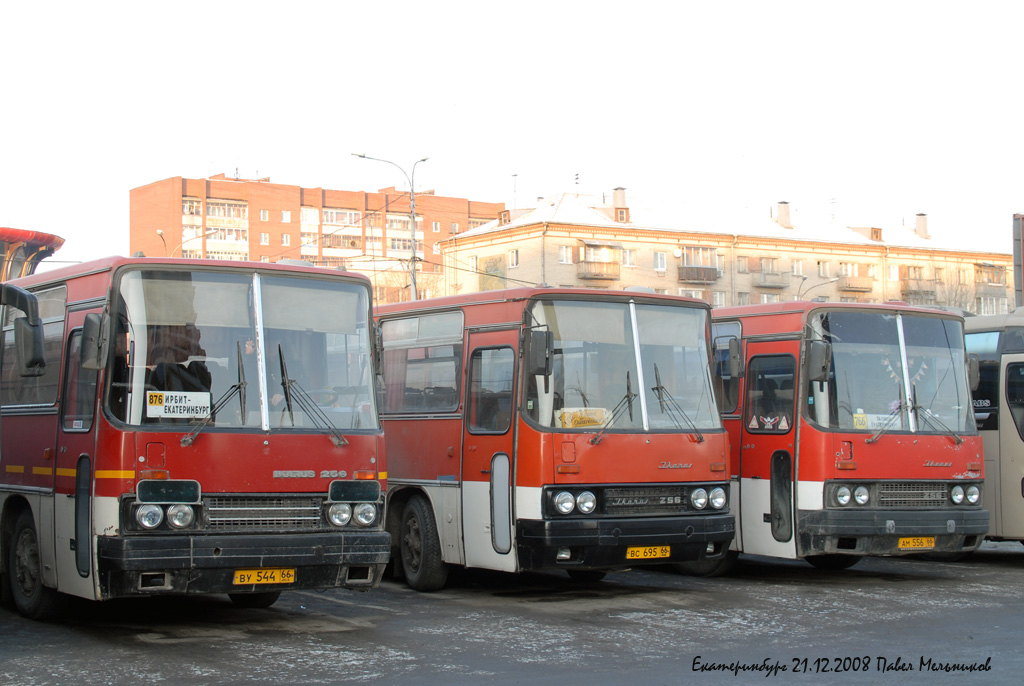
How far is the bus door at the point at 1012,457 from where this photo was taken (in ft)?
51.8

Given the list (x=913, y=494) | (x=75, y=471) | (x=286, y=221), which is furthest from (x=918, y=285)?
(x=75, y=471)

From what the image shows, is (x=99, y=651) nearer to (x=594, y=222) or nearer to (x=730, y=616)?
(x=730, y=616)

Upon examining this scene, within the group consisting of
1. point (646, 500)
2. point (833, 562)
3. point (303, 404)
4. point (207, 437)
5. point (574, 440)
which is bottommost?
point (833, 562)

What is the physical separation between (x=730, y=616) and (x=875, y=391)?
11.8 feet

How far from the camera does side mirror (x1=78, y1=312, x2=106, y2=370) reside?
387 inches

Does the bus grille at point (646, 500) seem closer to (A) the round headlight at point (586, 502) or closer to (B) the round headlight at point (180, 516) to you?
(A) the round headlight at point (586, 502)

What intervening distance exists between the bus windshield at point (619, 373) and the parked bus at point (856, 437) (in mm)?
1009

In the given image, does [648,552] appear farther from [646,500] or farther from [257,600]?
[257,600]

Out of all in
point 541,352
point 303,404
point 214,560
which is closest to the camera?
point 214,560

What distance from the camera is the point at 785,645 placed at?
394 inches

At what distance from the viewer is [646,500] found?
1240 cm

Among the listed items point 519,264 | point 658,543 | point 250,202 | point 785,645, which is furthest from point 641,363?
point 250,202

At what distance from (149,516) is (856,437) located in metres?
7.61

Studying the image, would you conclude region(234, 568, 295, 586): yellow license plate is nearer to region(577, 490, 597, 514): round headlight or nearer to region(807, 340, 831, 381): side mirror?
region(577, 490, 597, 514): round headlight
